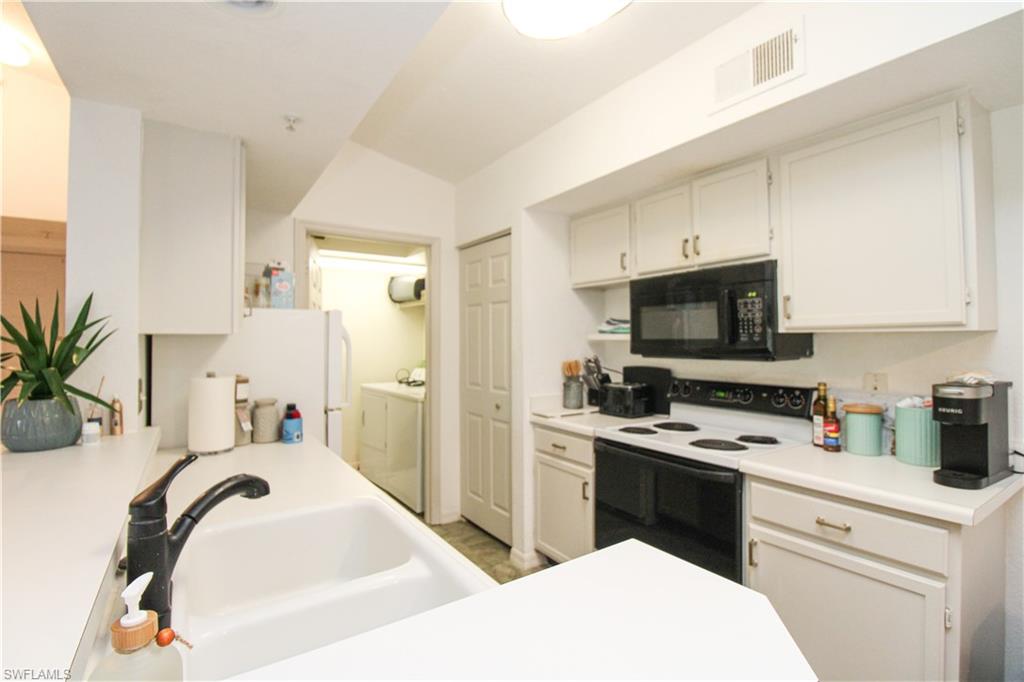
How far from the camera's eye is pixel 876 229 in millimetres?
1638

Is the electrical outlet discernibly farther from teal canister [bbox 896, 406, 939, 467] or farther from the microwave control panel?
the microwave control panel

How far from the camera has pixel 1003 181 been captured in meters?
1.59

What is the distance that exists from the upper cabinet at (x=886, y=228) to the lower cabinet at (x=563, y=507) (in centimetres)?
124

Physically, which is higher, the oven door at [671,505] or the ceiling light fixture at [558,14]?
the ceiling light fixture at [558,14]

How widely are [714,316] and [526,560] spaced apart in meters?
1.75

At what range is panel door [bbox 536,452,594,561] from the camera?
7.97ft

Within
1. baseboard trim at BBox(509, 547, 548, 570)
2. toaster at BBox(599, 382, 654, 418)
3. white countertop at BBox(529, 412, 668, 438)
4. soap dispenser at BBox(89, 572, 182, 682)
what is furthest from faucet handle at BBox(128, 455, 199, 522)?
baseboard trim at BBox(509, 547, 548, 570)

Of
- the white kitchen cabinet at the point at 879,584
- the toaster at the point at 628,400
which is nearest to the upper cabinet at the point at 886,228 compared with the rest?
the white kitchen cabinet at the point at 879,584

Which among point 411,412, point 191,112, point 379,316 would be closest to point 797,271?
point 191,112

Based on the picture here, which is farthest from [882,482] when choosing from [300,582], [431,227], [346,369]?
[431,227]

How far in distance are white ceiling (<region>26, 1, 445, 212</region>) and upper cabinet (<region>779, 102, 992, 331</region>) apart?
59.4 inches

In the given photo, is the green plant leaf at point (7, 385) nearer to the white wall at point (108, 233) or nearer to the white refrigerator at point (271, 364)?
the white wall at point (108, 233)

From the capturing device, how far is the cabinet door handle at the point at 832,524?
144cm

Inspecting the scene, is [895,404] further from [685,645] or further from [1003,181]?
[685,645]
